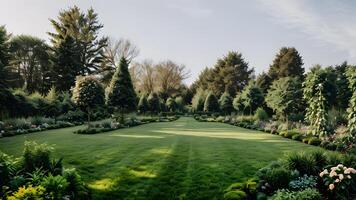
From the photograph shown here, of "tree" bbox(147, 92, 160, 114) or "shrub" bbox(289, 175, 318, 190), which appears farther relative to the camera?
"tree" bbox(147, 92, 160, 114)

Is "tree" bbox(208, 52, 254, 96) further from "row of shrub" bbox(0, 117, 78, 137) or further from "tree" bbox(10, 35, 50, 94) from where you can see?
"row of shrub" bbox(0, 117, 78, 137)

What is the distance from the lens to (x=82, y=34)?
183 feet

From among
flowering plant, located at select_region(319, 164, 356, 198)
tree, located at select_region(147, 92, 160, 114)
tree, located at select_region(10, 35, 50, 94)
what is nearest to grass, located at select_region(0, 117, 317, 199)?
flowering plant, located at select_region(319, 164, 356, 198)

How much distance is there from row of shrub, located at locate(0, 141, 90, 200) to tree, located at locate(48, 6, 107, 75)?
4654 cm

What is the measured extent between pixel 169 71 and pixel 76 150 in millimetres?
67880

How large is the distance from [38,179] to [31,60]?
168 ft

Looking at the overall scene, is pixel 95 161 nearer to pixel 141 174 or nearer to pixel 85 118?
pixel 141 174

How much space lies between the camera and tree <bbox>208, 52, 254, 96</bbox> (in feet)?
262

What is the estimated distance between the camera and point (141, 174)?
32.8 ft

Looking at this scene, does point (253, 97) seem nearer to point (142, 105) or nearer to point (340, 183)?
point (142, 105)

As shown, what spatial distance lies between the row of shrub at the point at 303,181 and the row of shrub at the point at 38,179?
386cm

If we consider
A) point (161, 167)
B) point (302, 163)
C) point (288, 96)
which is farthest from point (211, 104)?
point (302, 163)

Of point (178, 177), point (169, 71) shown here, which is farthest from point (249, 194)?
point (169, 71)

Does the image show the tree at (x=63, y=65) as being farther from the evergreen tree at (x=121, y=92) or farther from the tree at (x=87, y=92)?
the tree at (x=87, y=92)
